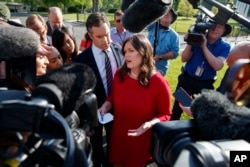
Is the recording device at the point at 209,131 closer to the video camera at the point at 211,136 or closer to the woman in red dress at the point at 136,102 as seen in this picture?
the video camera at the point at 211,136

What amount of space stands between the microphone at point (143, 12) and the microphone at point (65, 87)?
0.36m

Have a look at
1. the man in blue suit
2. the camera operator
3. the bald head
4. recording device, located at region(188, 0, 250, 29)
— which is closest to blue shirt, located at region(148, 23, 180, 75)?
the camera operator

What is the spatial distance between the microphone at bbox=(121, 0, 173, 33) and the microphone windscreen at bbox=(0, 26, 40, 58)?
436 mm

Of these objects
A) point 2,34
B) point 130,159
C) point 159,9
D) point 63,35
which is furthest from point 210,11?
point 63,35

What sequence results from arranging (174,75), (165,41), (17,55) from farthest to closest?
(174,75) → (165,41) → (17,55)

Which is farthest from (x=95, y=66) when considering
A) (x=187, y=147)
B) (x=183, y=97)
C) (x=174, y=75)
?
(x=174, y=75)

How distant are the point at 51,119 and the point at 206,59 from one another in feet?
10.7

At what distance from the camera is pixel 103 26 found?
3.26m

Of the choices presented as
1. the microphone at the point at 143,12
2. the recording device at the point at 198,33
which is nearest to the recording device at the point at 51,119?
the microphone at the point at 143,12

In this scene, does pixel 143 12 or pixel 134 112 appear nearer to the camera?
pixel 143 12

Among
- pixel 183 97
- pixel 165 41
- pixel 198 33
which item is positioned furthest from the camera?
pixel 165 41

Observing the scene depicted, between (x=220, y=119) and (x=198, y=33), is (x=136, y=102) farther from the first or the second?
(x=220, y=119)

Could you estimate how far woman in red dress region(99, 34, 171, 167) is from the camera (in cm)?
275

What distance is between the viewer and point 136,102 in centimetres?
276
